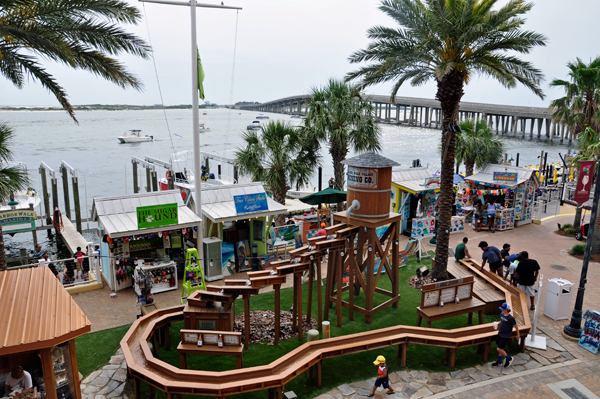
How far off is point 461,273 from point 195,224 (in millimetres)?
8623

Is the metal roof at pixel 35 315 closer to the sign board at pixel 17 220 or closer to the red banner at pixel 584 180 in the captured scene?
the red banner at pixel 584 180

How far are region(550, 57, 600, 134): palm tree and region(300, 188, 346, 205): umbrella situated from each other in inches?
443

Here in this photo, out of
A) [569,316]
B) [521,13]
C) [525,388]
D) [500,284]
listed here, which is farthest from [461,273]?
[521,13]

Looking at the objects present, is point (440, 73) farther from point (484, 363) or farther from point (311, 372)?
point (311, 372)

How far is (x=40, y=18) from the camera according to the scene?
10766 mm

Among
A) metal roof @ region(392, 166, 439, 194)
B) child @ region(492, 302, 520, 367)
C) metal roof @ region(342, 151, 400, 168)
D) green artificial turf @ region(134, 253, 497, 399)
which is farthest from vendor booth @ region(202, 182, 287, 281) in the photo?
child @ region(492, 302, 520, 367)

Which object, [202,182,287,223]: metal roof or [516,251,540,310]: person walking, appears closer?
[516,251,540,310]: person walking

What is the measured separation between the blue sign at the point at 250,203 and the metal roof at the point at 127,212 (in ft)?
4.78

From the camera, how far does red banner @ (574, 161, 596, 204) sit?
12.4 metres

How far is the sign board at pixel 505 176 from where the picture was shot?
855 inches

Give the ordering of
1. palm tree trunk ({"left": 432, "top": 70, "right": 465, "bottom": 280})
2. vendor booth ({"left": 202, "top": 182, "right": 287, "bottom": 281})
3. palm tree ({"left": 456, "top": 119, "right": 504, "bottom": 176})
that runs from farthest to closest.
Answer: palm tree ({"left": 456, "top": 119, "right": 504, "bottom": 176})
vendor booth ({"left": 202, "top": 182, "right": 287, "bottom": 281})
palm tree trunk ({"left": 432, "top": 70, "right": 465, "bottom": 280})

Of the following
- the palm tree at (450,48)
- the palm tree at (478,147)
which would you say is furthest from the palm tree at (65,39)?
the palm tree at (478,147)

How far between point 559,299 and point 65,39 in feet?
47.0

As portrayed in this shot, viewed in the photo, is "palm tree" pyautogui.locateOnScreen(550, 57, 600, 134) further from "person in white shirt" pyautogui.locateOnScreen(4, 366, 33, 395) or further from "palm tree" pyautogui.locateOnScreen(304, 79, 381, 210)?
"person in white shirt" pyautogui.locateOnScreen(4, 366, 33, 395)
